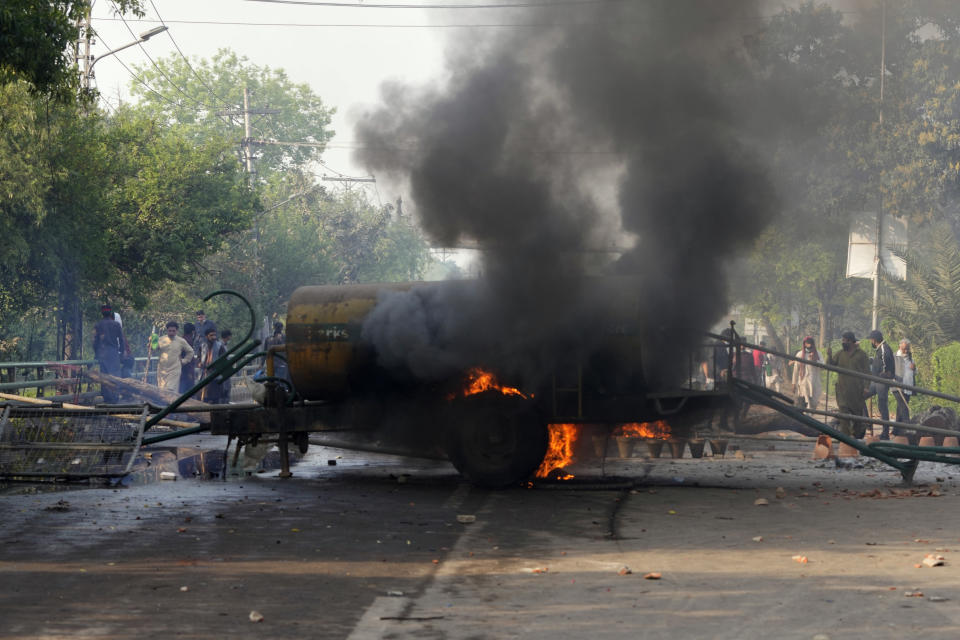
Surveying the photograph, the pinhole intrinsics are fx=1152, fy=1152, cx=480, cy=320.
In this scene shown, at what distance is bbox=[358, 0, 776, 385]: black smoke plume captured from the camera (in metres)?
11.6

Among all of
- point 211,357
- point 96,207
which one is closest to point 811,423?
point 211,357

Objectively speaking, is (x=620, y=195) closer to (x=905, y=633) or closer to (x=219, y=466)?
(x=219, y=466)

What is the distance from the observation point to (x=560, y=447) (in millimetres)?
12164

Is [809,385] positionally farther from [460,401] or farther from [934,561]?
[934,561]

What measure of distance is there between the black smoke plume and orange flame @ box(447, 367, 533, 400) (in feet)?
0.51

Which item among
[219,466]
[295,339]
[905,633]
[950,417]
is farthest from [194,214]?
[905,633]

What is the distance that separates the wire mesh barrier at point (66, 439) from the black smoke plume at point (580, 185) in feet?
9.23

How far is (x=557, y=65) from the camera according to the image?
12.7 m

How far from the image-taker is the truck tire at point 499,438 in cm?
1145

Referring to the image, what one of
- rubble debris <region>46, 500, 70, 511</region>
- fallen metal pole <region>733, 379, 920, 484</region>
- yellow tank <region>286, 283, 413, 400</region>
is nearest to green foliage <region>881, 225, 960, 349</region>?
fallen metal pole <region>733, 379, 920, 484</region>

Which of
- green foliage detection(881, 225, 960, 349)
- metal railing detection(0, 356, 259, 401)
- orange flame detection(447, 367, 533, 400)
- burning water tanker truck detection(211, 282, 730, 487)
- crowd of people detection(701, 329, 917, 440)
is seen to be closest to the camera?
burning water tanker truck detection(211, 282, 730, 487)

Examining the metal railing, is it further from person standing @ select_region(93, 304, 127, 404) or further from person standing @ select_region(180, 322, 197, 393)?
person standing @ select_region(180, 322, 197, 393)

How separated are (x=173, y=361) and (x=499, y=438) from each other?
11.4 metres

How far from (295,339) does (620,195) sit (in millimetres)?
3781
